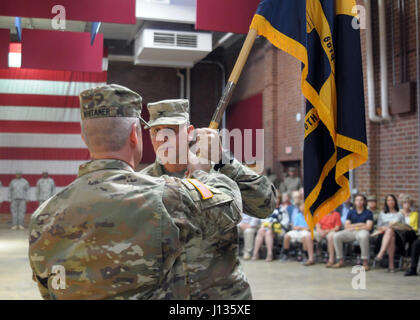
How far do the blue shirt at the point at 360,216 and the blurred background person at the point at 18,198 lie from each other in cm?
869

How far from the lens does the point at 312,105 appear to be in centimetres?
253

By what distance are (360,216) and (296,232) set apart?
0.98m

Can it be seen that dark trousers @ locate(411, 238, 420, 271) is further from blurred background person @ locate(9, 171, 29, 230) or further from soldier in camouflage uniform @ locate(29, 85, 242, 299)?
blurred background person @ locate(9, 171, 29, 230)

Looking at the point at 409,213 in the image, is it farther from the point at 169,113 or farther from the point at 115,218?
the point at 115,218

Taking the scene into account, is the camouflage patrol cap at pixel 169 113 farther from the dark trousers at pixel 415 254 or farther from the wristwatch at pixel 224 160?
the dark trousers at pixel 415 254

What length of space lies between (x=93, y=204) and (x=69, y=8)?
Answer: 409 centimetres

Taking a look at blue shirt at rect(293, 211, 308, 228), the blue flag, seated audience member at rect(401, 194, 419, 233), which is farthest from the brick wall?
the blue flag

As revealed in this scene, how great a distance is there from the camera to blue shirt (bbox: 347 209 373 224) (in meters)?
6.77

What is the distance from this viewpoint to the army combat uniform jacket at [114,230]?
1.18 m

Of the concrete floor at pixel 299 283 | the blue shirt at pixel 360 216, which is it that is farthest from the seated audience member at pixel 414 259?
the blue shirt at pixel 360 216

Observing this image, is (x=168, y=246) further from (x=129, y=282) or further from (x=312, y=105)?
(x=312, y=105)

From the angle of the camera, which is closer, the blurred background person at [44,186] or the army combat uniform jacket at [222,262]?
the army combat uniform jacket at [222,262]

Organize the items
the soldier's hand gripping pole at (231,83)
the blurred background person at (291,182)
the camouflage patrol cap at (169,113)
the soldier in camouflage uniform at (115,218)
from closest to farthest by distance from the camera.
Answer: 1. the soldier in camouflage uniform at (115,218)
2. the soldier's hand gripping pole at (231,83)
3. the camouflage patrol cap at (169,113)
4. the blurred background person at (291,182)

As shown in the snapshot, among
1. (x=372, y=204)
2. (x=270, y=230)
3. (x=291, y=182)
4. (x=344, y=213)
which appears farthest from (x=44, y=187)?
(x=372, y=204)
